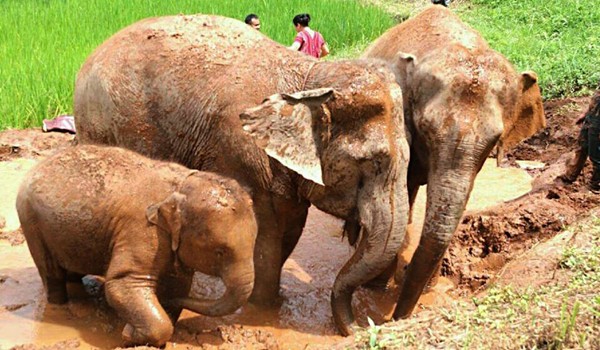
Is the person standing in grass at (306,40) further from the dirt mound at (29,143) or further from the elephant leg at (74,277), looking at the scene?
the elephant leg at (74,277)

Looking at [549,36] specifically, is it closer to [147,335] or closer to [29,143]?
[29,143]

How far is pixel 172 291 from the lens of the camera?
5129 mm

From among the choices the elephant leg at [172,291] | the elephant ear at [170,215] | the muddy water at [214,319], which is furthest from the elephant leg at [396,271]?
the elephant ear at [170,215]

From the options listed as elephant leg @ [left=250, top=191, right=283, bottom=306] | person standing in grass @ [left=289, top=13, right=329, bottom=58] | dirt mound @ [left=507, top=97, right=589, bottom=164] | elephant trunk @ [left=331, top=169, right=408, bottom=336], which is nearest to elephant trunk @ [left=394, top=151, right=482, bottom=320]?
elephant trunk @ [left=331, top=169, right=408, bottom=336]

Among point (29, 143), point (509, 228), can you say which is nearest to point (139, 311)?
point (509, 228)

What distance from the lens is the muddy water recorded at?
5.25 meters

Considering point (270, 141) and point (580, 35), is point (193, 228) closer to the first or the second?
point (270, 141)

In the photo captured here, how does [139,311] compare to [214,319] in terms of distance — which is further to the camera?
[214,319]

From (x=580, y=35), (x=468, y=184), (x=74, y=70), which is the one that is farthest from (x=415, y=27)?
(x=580, y=35)

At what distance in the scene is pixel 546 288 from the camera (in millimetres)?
4621

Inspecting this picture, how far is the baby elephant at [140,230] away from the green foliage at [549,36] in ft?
22.3

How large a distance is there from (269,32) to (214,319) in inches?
343

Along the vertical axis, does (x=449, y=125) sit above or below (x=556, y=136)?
above

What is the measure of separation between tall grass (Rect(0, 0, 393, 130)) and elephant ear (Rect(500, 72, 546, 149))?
5978 millimetres
